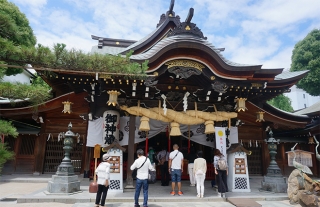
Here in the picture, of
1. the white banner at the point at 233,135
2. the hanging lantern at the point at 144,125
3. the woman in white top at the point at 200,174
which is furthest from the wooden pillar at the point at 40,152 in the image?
the white banner at the point at 233,135

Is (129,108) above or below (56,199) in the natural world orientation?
above

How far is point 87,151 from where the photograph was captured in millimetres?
10281

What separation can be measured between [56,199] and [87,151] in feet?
12.6

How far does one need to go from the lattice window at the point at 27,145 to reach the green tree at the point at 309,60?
2046 cm

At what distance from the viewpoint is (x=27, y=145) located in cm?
1148

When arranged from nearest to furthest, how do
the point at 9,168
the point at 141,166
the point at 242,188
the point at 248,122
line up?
1. the point at 141,166
2. the point at 242,188
3. the point at 9,168
4. the point at 248,122

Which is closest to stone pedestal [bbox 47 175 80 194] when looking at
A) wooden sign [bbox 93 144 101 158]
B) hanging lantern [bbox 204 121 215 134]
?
wooden sign [bbox 93 144 101 158]

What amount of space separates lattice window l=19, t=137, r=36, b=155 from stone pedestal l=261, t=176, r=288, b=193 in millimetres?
11567

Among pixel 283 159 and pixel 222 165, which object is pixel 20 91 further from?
pixel 283 159

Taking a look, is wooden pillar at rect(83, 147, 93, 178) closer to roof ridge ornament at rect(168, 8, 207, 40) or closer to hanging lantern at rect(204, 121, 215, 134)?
hanging lantern at rect(204, 121, 215, 134)

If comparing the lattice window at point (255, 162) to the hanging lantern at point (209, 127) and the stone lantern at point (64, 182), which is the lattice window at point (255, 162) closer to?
the hanging lantern at point (209, 127)

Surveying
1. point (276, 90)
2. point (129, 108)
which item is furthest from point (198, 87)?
point (276, 90)

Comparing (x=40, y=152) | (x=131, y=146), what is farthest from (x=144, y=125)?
(x=40, y=152)

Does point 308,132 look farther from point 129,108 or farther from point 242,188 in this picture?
point 129,108
